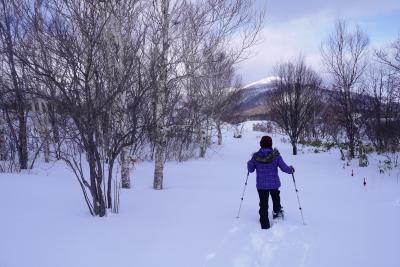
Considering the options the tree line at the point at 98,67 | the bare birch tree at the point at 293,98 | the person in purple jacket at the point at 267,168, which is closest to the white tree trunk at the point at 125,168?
the tree line at the point at 98,67

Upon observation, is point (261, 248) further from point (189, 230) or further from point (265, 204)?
point (189, 230)

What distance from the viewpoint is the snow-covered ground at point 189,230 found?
4820 mm

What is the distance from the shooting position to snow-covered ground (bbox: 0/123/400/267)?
15.8 ft

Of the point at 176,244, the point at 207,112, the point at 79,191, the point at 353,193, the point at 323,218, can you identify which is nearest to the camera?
the point at 176,244

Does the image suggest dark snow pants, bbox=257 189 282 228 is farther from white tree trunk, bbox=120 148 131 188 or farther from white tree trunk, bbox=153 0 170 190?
white tree trunk, bbox=120 148 131 188

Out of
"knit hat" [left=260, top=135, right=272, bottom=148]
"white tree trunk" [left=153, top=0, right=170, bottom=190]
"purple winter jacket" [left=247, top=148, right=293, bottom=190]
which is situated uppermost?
"white tree trunk" [left=153, top=0, right=170, bottom=190]

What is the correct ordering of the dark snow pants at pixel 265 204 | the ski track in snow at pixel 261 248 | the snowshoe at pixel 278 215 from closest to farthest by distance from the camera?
the ski track in snow at pixel 261 248
the dark snow pants at pixel 265 204
the snowshoe at pixel 278 215

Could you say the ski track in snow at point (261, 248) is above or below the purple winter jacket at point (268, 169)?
below

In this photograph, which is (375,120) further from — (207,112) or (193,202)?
(193,202)

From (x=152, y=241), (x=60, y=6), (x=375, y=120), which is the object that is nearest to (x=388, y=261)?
(x=152, y=241)

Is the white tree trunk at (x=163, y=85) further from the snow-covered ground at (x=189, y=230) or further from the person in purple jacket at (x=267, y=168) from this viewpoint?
the person in purple jacket at (x=267, y=168)

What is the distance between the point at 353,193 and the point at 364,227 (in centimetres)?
371

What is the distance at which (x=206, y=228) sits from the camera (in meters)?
6.14

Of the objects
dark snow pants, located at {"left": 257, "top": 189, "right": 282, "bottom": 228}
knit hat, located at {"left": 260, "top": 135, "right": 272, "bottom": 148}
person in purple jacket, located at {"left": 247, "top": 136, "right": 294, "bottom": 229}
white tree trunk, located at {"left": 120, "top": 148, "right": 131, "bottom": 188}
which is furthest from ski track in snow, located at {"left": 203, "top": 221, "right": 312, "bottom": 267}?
white tree trunk, located at {"left": 120, "top": 148, "right": 131, "bottom": 188}
